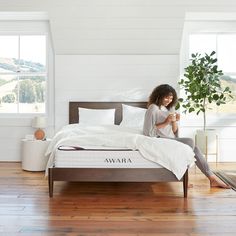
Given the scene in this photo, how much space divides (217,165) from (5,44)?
13.5 ft

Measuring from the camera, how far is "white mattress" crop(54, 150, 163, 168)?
387cm

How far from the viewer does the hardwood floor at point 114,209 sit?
9.53 feet

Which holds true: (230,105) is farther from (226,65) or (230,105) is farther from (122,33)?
(122,33)

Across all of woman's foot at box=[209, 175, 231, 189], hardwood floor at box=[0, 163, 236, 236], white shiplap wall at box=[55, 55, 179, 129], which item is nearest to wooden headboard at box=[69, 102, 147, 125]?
white shiplap wall at box=[55, 55, 179, 129]

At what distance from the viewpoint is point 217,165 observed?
5.84 metres

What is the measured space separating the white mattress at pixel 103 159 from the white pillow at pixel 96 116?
1744 millimetres

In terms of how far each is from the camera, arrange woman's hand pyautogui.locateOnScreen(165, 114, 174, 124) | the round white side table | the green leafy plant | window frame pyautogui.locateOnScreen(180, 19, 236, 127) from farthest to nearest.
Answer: window frame pyautogui.locateOnScreen(180, 19, 236, 127), the green leafy plant, the round white side table, woman's hand pyautogui.locateOnScreen(165, 114, 174, 124)

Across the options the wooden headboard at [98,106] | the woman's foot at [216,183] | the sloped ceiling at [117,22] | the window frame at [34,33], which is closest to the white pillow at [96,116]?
the wooden headboard at [98,106]

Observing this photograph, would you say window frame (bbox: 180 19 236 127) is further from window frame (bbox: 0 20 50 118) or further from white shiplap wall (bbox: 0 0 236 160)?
window frame (bbox: 0 20 50 118)

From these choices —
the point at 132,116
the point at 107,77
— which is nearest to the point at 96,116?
the point at 132,116

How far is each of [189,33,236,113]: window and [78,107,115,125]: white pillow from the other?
1.82 m

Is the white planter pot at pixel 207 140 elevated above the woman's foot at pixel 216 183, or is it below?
above

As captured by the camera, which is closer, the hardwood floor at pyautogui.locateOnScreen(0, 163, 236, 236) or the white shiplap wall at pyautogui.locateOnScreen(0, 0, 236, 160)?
the hardwood floor at pyautogui.locateOnScreen(0, 163, 236, 236)

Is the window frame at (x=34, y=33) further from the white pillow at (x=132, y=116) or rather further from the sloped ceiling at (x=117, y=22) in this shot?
the white pillow at (x=132, y=116)
